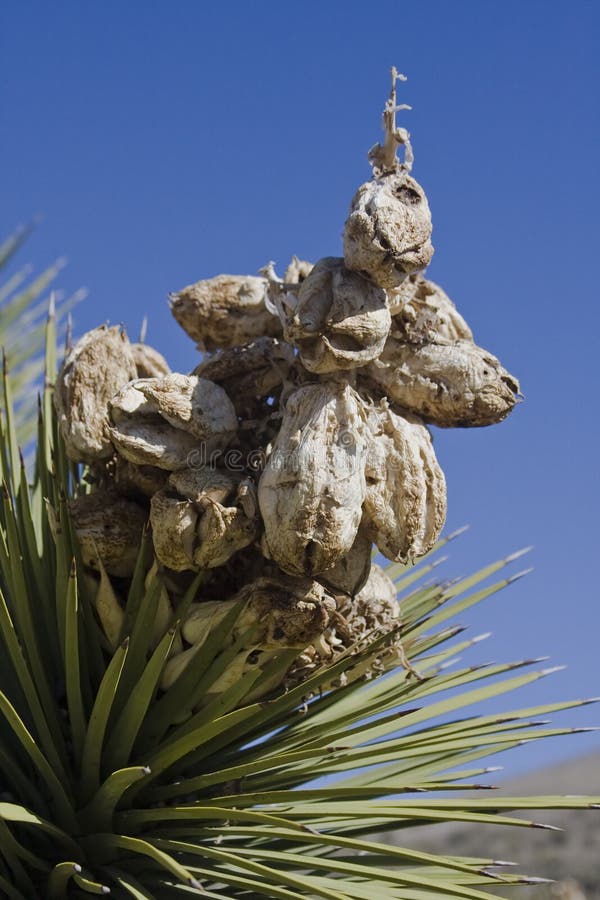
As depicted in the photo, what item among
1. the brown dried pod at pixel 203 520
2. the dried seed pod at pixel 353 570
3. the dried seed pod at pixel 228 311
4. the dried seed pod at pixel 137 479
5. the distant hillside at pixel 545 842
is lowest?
the distant hillside at pixel 545 842

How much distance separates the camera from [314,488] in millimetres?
2037

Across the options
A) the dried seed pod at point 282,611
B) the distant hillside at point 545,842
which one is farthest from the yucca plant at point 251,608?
the distant hillside at point 545,842

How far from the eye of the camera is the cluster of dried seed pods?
6.95ft

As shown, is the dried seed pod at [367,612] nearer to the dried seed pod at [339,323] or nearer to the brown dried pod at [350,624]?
the brown dried pod at [350,624]

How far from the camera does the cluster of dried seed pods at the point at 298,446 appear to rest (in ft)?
6.95

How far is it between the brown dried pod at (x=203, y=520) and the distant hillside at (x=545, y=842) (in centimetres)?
198

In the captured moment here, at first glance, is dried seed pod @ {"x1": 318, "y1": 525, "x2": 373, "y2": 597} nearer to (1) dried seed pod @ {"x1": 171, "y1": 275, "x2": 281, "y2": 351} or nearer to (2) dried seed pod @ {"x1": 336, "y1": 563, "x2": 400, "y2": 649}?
(2) dried seed pod @ {"x1": 336, "y1": 563, "x2": 400, "y2": 649}

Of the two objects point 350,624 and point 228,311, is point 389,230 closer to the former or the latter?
point 228,311

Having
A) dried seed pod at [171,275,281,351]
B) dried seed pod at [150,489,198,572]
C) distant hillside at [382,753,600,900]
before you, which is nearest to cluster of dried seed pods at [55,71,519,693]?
dried seed pod at [150,489,198,572]

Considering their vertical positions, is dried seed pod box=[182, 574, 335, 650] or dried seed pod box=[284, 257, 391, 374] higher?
dried seed pod box=[284, 257, 391, 374]

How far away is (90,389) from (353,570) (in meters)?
0.67

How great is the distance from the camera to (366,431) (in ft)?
7.20

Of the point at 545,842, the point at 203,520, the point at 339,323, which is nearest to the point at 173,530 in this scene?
the point at 203,520

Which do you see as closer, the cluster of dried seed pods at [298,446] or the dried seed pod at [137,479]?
the cluster of dried seed pods at [298,446]
